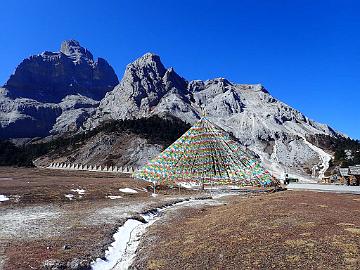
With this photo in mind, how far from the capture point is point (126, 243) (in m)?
23.8

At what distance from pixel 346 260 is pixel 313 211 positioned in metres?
11.7

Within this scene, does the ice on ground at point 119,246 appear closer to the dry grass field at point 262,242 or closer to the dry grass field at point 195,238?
the dry grass field at point 195,238

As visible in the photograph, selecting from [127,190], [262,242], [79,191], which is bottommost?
[262,242]

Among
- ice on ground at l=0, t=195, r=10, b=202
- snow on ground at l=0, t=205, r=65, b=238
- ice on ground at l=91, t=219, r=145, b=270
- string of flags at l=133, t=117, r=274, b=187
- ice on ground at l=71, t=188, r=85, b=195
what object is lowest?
ice on ground at l=91, t=219, r=145, b=270

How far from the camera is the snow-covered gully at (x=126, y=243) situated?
19.0m

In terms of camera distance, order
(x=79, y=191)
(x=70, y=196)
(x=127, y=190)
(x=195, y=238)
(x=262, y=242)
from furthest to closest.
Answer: (x=127, y=190), (x=79, y=191), (x=70, y=196), (x=195, y=238), (x=262, y=242)

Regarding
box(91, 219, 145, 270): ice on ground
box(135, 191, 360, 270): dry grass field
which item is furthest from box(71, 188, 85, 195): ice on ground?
box(135, 191, 360, 270): dry grass field

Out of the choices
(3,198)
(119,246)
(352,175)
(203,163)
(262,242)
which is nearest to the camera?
(262,242)

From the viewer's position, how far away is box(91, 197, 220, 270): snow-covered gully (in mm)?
19016

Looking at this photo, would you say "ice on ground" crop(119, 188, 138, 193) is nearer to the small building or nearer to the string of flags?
the string of flags

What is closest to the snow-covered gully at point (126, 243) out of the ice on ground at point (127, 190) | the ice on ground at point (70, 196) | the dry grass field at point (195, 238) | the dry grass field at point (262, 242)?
the dry grass field at point (195, 238)

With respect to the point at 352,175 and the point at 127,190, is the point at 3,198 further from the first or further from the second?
the point at 352,175

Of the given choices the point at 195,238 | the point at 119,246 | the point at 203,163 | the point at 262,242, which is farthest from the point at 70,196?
the point at 262,242

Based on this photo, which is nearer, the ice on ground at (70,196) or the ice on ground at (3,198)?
the ice on ground at (3,198)
